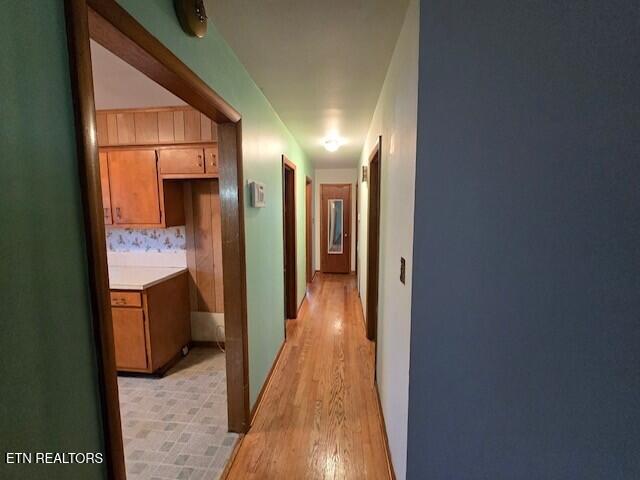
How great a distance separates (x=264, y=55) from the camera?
1.68 meters

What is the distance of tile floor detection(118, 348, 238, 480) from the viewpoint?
1612mm

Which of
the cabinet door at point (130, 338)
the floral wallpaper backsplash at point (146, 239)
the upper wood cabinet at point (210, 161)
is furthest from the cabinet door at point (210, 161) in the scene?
the cabinet door at point (130, 338)

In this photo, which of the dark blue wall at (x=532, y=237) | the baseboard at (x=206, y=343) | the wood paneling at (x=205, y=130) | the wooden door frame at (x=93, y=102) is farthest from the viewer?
the baseboard at (x=206, y=343)

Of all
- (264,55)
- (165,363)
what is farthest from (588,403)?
(165,363)

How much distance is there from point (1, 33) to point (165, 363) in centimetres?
269

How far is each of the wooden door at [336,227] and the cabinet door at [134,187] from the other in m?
4.04

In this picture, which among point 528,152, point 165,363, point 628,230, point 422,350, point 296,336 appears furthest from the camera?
point 296,336

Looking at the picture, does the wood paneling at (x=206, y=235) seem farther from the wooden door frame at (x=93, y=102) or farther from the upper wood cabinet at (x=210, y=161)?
the wooden door frame at (x=93, y=102)

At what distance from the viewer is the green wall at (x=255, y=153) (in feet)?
3.48

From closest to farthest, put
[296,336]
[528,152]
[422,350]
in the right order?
[528,152]
[422,350]
[296,336]

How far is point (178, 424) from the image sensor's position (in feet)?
6.40

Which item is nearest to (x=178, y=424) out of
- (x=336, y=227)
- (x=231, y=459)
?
(x=231, y=459)

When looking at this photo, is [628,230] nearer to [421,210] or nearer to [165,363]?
[421,210]

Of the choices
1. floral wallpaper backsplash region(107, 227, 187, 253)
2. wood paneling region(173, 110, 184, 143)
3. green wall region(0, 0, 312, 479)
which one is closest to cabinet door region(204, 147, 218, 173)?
wood paneling region(173, 110, 184, 143)
